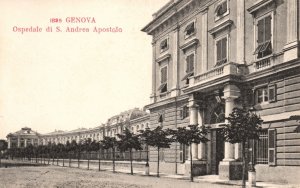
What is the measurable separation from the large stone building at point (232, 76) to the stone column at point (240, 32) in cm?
6

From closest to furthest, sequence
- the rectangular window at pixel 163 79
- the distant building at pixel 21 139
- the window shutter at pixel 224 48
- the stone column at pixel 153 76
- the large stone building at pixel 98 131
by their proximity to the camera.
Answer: the window shutter at pixel 224 48 < the rectangular window at pixel 163 79 < the stone column at pixel 153 76 < the large stone building at pixel 98 131 < the distant building at pixel 21 139

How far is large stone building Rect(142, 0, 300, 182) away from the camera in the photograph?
74.3 ft

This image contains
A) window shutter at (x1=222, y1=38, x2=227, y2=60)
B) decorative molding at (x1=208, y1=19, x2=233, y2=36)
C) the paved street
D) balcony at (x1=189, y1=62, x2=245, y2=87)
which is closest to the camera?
the paved street

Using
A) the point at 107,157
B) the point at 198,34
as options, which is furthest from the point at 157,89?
the point at 107,157

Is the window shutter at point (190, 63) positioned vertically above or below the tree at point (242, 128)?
above

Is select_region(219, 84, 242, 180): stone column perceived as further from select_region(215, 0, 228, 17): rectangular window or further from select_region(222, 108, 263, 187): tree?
select_region(215, 0, 228, 17): rectangular window

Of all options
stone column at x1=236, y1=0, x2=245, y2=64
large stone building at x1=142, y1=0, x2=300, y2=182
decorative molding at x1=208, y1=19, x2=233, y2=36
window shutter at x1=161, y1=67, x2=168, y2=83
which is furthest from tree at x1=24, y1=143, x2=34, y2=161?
stone column at x1=236, y1=0, x2=245, y2=64

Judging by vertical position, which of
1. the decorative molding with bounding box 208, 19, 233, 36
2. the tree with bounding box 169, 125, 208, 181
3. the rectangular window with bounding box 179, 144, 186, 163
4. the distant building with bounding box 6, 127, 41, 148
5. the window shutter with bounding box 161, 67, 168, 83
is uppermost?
the decorative molding with bounding box 208, 19, 233, 36

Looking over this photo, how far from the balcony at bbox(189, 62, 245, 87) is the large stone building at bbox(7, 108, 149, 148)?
52.6 meters

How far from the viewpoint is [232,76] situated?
25.7 m

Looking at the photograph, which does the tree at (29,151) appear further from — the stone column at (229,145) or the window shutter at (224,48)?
the stone column at (229,145)

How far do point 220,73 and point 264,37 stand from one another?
3758 millimetres

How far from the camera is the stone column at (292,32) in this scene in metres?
22.3

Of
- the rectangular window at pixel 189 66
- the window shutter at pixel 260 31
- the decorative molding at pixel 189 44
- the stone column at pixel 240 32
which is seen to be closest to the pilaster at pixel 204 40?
the decorative molding at pixel 189 44
